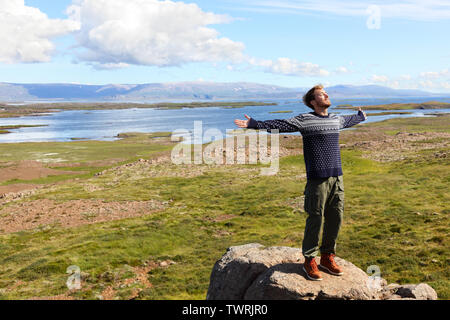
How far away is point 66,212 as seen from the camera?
29.6 m

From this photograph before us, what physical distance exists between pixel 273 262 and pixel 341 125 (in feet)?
12.7

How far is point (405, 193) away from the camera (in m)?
28.2

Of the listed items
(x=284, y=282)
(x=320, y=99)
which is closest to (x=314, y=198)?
(x=284, y=282)

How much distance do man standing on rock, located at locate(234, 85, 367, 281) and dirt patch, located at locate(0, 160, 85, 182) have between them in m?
51.0

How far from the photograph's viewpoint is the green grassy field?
53.5 ft

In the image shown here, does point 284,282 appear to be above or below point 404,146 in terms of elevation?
above

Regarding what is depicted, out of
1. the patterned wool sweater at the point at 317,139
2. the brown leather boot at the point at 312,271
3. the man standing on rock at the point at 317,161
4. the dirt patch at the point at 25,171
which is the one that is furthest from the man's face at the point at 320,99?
the dirt patch at the point at 25,171

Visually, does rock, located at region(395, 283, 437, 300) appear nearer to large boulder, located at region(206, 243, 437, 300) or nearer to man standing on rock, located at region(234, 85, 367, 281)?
large boulder, located at region(206, 243, 437, 300)

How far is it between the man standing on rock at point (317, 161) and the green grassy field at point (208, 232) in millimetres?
7124

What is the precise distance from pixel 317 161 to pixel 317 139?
1.59 ft

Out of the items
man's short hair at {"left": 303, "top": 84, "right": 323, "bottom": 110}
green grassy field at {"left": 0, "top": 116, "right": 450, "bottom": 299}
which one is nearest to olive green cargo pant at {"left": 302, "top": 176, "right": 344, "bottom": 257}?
man's short hair at {"left": 303, "top": 84, "right": 323, "bottom": 110}

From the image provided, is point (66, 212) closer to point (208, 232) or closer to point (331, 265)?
point (208, 232)

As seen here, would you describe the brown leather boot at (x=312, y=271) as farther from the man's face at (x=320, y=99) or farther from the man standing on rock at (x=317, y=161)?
the man's face at (x=320, y=99)
